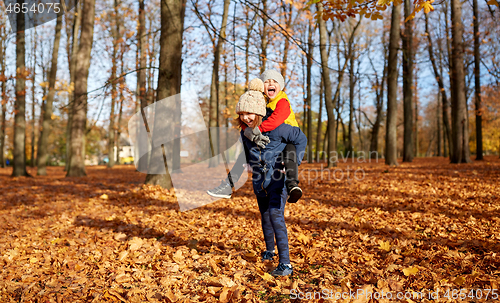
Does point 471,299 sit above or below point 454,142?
below

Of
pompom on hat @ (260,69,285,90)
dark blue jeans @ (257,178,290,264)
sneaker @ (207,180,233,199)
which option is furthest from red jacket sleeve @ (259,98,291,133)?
sneaker @ (207,180,233,199)

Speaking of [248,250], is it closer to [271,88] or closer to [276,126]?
[276,126]

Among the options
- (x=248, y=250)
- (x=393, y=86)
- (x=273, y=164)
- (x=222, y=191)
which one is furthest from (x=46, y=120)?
(x=393, y=86)

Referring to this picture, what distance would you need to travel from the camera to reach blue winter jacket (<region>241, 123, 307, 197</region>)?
281 cm

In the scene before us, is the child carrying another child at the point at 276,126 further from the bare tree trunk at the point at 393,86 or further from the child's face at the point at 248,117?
the bare tree trunk at the point at 393,86

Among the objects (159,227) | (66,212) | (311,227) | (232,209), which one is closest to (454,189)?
(311,227)

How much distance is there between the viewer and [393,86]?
12.7 metres

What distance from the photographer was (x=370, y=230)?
169 inches

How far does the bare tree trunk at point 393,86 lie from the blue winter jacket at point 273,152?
11.5m

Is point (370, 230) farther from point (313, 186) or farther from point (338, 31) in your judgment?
point (338, 31)

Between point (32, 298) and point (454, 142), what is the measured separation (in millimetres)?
15147

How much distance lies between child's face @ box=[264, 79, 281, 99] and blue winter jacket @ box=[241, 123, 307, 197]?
0.33 meters

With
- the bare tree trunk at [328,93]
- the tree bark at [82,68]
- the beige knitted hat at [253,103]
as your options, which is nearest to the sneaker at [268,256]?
the beige knitted hat at [253,103]

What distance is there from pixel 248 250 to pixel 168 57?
18.8ft
